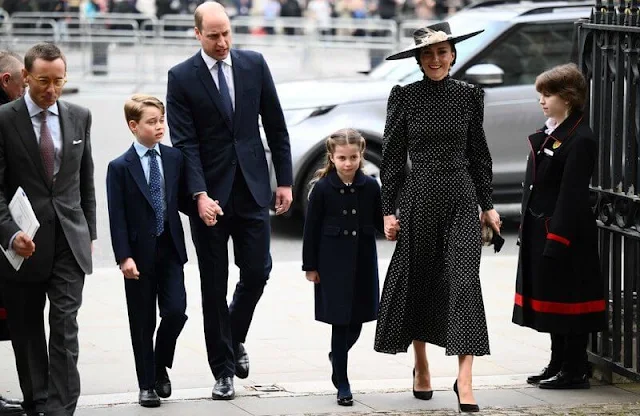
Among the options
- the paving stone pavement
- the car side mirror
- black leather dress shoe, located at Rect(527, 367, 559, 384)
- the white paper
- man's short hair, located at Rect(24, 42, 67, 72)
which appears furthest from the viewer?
the car side mirror

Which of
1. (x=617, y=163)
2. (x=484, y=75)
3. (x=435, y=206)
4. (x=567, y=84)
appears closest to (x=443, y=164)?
(x=435, y=206)

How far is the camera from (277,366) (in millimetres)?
7609

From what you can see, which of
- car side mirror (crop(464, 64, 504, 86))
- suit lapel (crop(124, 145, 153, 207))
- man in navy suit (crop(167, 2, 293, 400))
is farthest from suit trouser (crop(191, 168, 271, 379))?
car side mirror (crop(464, 64, 504, 86))

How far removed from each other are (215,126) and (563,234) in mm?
1812

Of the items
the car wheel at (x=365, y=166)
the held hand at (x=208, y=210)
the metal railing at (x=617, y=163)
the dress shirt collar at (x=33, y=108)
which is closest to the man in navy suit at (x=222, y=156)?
the held hand at (x=208, y=210)

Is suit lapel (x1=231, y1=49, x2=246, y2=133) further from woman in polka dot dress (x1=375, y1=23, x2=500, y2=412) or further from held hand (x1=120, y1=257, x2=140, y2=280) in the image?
held hand (x1=120, y1=257, x2=140, y2=280)

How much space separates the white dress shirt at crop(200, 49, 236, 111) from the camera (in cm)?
670

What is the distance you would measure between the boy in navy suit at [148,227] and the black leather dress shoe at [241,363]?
→ 1.94 feet

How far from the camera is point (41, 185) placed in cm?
587

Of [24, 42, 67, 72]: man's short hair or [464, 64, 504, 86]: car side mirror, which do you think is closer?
[24, 42, 67, 72]: man's short hair

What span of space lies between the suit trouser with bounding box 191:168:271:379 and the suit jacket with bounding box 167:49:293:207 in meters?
0.07

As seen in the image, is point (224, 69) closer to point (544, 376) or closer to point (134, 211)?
point (134, 211)

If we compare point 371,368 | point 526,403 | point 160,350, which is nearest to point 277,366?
point 371,368

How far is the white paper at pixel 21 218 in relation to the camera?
5.64 meters
